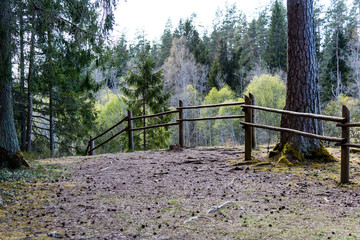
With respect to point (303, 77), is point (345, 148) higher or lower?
lower

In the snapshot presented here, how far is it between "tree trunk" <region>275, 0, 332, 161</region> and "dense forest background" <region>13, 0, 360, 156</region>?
2.61ft

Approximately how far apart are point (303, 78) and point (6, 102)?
636 centimetres

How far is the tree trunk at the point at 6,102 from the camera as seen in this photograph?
629 cm

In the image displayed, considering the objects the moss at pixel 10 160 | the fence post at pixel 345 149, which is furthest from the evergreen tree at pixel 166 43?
the fence post at pixel 345 149

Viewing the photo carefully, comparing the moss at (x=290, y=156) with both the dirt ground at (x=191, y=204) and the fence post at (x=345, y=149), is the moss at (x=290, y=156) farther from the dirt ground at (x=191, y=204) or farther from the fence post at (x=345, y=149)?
the fence post at (x=345, y=149)

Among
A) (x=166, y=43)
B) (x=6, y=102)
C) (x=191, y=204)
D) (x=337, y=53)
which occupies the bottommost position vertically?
(x=191, y=204)

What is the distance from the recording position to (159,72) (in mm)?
16938

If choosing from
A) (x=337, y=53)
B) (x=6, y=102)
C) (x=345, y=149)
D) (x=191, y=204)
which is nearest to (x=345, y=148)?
(x=345, y=149)

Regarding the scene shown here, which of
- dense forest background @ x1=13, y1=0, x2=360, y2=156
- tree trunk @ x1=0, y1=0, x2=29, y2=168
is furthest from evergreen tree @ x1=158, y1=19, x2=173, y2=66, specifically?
tree trunk @ x1=0, y1=0, x2=29, y2=168

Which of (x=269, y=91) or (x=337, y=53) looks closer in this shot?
(x=337, y=53)

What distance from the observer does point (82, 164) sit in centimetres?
830

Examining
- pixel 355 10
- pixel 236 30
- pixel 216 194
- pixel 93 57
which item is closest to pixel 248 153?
pixel 216 194

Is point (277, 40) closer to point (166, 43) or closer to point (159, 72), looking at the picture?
point (166, 43)

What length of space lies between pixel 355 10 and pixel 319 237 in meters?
36.0
